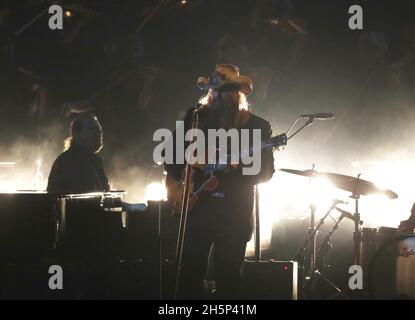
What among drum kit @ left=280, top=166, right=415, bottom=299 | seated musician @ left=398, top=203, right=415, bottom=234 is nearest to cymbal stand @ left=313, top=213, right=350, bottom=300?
drum kit @ left=280, top=166, right=415, bottom=299

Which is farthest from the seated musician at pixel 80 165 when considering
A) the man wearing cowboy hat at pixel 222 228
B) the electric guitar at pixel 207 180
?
the man wearing cowboy hat at pixel 222 228

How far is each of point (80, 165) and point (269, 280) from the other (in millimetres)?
2386

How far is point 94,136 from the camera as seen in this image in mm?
7008

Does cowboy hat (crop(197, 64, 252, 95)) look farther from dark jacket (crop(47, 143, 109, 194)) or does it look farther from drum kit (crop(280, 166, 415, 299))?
dark jacket (crop(47, 143, 109, 194))

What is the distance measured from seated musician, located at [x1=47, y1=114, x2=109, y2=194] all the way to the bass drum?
304 cm

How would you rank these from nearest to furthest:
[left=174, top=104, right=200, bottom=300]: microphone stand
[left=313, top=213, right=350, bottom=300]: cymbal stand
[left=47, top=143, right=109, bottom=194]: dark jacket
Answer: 1. [left=174, top=104, right=200, bottom=300]: microphone stand
2. [left=47, top=143, right=109, bottom=194]: dark jacket
3. [left=313, top=213, right=350, bottom=300]: cymbal stand

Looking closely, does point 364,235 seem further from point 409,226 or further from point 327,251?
point 327,251

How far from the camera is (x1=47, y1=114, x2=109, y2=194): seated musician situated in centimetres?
645

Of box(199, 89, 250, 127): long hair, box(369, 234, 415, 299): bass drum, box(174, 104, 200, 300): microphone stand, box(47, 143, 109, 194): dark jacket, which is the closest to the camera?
box(174, 104, 200, 300): microphone stand

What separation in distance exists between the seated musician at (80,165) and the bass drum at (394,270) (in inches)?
120

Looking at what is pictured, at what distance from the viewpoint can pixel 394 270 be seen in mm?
6410

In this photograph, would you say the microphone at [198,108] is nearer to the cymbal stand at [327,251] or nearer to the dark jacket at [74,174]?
the dark jacket at [74,174]

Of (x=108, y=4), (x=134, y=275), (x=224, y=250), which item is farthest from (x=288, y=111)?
(x=224, y=250)
